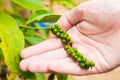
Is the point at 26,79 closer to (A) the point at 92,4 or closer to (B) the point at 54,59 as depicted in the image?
(B) the point at 54,59

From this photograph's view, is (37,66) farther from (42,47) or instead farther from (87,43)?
(87,43)

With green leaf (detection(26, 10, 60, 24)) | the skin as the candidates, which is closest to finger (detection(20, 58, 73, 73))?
the skin

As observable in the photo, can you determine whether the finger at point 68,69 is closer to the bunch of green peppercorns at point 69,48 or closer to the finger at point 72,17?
the bunch of green peppercorns at point 69,48

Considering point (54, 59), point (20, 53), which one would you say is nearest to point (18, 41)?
point (20, 53)

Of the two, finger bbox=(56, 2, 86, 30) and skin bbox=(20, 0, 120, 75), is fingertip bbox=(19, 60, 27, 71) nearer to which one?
skin bbox=(20, 0, 120, 75)

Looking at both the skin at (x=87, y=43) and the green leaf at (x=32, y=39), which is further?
the green leaf at (x=32, y=39)

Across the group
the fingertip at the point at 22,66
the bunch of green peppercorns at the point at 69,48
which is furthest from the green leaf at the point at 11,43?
the bunch of green peppercorns at the point at 69,48

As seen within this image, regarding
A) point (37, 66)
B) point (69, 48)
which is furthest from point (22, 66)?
point (69, 48)
